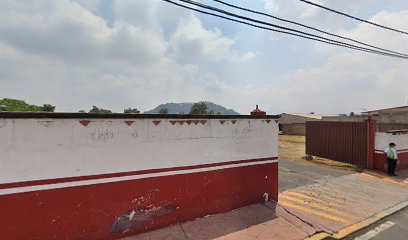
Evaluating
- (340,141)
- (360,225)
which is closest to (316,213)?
(360,225)

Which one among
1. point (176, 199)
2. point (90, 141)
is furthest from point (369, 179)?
point (90, 141)

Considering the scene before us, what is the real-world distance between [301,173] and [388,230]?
5232 mm

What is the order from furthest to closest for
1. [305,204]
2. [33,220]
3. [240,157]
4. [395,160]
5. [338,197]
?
1. [395,160]
2. [338,197]
3. [305,204]
4. [240,157]
5. [33,220]

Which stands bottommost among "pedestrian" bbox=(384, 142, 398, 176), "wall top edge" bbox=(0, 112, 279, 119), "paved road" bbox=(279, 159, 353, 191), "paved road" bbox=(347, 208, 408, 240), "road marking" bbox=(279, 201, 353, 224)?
"paved road" bbox=(347, 208, 408, 240)

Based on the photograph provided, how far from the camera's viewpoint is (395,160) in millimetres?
13594

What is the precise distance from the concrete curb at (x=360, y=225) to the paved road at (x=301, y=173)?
267 cm

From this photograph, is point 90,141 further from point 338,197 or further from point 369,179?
point 369,179

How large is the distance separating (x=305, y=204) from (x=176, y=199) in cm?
427

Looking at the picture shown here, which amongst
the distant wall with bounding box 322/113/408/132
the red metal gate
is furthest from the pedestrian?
the distant wall with bounding box 322/113/408/132

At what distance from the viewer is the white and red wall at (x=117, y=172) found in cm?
447

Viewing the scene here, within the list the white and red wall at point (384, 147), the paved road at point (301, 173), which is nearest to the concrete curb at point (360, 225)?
the paved road at point (301, 173)

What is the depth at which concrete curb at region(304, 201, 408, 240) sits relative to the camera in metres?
6.33

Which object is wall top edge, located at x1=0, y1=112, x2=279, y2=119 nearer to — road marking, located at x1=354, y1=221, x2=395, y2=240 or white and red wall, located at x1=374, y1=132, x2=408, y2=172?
road marking, located at x1=354, y1=221, x2=395, y2=240

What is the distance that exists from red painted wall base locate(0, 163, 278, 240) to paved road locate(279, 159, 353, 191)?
10.9 feet
